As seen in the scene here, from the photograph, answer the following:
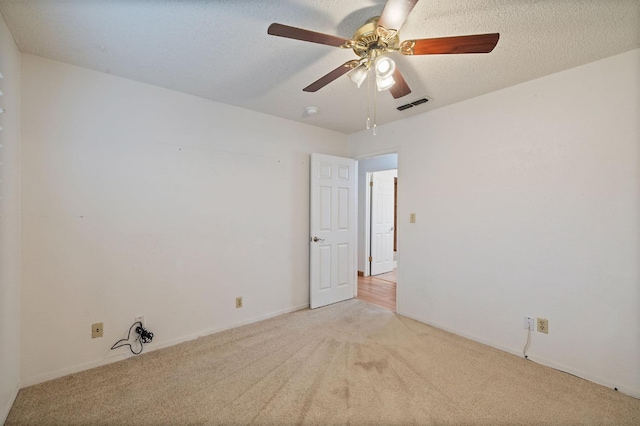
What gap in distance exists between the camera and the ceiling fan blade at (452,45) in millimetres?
1310

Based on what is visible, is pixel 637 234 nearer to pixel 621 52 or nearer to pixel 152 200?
pixel 621 52

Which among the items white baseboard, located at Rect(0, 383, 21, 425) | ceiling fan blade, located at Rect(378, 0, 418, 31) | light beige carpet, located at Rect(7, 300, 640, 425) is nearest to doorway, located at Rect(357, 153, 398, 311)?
light beige carpet, located at Rect(7, 300, 640, 425)

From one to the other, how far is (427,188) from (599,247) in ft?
A: 4.73

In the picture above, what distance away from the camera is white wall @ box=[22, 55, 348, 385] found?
1962mm

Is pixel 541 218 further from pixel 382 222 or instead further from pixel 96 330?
pixel 96 330

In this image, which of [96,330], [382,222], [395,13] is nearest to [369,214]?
[382,222]

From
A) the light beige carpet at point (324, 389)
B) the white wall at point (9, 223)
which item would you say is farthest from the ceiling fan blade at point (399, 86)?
the white wall at point (9, 223)

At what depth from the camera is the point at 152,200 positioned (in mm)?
2389

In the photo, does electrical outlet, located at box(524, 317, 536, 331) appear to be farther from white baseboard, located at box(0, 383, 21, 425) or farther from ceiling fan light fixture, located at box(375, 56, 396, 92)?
white baseboard, located at box(0, 383, 21, 425)

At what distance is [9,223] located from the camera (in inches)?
67.1

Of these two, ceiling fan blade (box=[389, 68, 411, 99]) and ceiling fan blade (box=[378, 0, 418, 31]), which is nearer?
ceiling fan blade (box=[378, 0, 418, 31])

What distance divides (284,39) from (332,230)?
235 cm

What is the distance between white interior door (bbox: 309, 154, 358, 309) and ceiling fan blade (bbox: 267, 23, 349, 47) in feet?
6.62

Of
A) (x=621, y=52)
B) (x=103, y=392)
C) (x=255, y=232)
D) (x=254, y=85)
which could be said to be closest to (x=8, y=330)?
(x=103, y=392)
